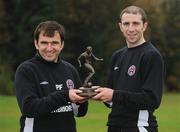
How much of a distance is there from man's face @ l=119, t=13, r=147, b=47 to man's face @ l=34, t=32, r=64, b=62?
2.61 feet

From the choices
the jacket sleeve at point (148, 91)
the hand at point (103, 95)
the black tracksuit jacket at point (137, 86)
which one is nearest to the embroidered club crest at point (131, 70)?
the black tracksuit jacket at point (137, 86)

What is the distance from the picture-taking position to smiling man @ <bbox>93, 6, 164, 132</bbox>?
6.95 m

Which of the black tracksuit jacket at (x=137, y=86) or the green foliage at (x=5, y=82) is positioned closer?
the black tracksuit jacket at (x=137, y=86)

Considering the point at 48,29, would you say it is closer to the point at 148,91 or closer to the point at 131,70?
the point at 131,70

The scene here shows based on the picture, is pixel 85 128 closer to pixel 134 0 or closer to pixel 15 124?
→ pixel 15 124

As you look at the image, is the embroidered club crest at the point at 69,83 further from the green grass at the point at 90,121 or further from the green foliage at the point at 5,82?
the green foliage at the point at 5,82

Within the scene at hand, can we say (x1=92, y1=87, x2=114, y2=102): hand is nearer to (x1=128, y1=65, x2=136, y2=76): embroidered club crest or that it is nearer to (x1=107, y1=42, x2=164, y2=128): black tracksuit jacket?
(x1=107, y1=42, x2=164, y2=128): black tracksuit jacket

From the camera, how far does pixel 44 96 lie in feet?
22.8

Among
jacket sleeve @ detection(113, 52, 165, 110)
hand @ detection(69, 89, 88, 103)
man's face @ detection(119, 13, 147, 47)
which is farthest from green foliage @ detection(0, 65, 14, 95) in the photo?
hand @ detection(69, 89, 88, 103)

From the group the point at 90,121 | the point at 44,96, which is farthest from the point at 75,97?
the point at 90,121

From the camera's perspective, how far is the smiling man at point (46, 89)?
679 cm

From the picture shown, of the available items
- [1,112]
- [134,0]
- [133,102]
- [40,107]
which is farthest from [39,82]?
[134,0]

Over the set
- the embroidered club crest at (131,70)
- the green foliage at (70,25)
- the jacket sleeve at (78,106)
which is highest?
the embroidered club crest at (131,70)

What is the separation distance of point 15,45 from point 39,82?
40.0m
